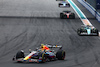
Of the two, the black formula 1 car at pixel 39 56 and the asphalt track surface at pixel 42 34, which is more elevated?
the asphalt track surface at pixel 42 34

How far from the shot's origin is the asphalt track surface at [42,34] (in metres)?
20.0

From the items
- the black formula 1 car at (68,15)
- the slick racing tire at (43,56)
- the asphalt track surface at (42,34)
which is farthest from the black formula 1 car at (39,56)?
the black formula 1 car at (68,15)

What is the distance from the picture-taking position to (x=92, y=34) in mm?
30328

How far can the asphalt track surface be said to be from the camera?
19998mm

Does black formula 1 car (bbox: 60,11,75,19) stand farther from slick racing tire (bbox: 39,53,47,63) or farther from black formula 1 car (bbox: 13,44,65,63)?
slick racing tire (bbox: 39,53,47,63)

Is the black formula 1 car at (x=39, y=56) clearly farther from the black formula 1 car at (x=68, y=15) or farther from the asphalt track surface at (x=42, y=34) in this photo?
the black formula 1 car at (x=68, y=15)

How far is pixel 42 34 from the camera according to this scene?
3178 centimetres

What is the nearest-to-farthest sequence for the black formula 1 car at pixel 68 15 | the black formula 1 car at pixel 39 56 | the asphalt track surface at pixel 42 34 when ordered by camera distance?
the black formula 1 car at pixel 39 56 → the asphalt track surface at pixel 42 34 → the black formula 1 car at pixel 68 15

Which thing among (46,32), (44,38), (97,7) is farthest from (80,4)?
(44,38)

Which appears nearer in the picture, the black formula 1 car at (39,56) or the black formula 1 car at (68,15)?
the black formula 1 car at (39,56)

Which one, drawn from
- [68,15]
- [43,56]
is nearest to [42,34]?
[68,15]

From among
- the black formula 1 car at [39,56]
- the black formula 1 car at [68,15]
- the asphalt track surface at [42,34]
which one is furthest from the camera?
the black formula 1 car at [68,15]

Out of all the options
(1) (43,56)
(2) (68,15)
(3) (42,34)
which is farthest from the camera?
(2) (68,15)

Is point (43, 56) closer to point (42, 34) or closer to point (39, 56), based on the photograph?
point (39, 56)
